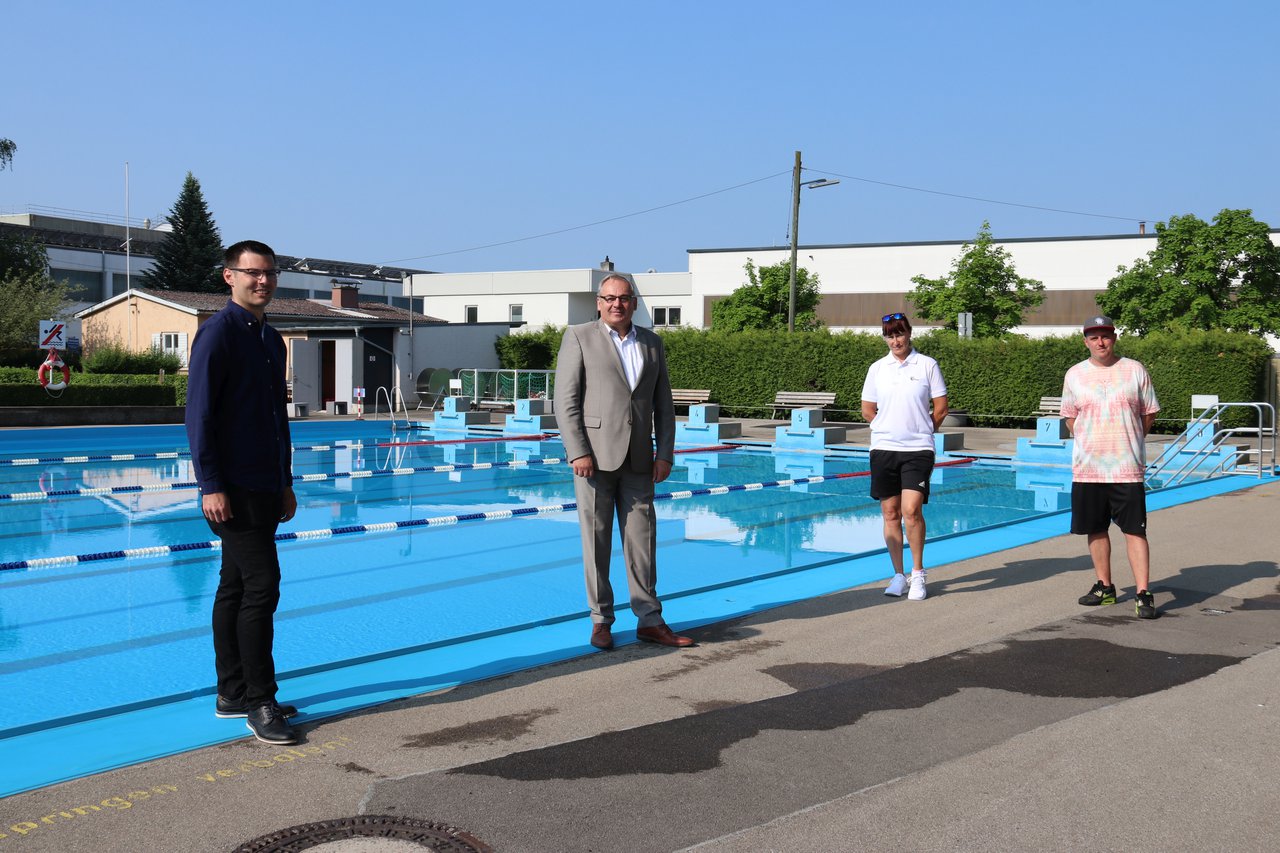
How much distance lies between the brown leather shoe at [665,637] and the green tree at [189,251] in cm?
6167

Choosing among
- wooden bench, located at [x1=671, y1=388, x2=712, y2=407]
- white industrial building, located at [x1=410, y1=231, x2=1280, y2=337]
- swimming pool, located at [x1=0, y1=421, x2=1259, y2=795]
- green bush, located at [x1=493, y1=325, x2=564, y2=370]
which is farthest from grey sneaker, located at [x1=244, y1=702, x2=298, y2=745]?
white industrial building, located at [x1=410, y1=231, x2=1280, y2=337]

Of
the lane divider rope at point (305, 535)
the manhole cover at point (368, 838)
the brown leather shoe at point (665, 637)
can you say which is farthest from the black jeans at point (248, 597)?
the lane divider rope at point (305, 535)

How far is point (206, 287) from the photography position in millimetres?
62656

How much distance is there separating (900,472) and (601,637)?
2392 mm

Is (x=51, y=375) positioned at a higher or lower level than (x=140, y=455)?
higher

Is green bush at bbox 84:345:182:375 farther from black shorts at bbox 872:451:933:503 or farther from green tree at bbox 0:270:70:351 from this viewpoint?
black shorts at bbox 872:451:933:503

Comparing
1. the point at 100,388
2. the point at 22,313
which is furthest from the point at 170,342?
the point at 100,388

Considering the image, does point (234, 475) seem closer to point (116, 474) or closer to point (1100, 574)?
point (1100, 574)

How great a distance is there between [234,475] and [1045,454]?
17.2 m

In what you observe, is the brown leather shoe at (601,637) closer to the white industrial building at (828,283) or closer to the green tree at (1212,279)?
the green tree at (1212,279)

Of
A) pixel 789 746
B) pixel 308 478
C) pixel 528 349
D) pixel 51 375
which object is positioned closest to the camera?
pixel 789 746

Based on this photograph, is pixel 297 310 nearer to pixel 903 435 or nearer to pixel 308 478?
pixel 308 478

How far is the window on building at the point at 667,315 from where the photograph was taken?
6412 cm

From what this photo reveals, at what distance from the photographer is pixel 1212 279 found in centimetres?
4116
